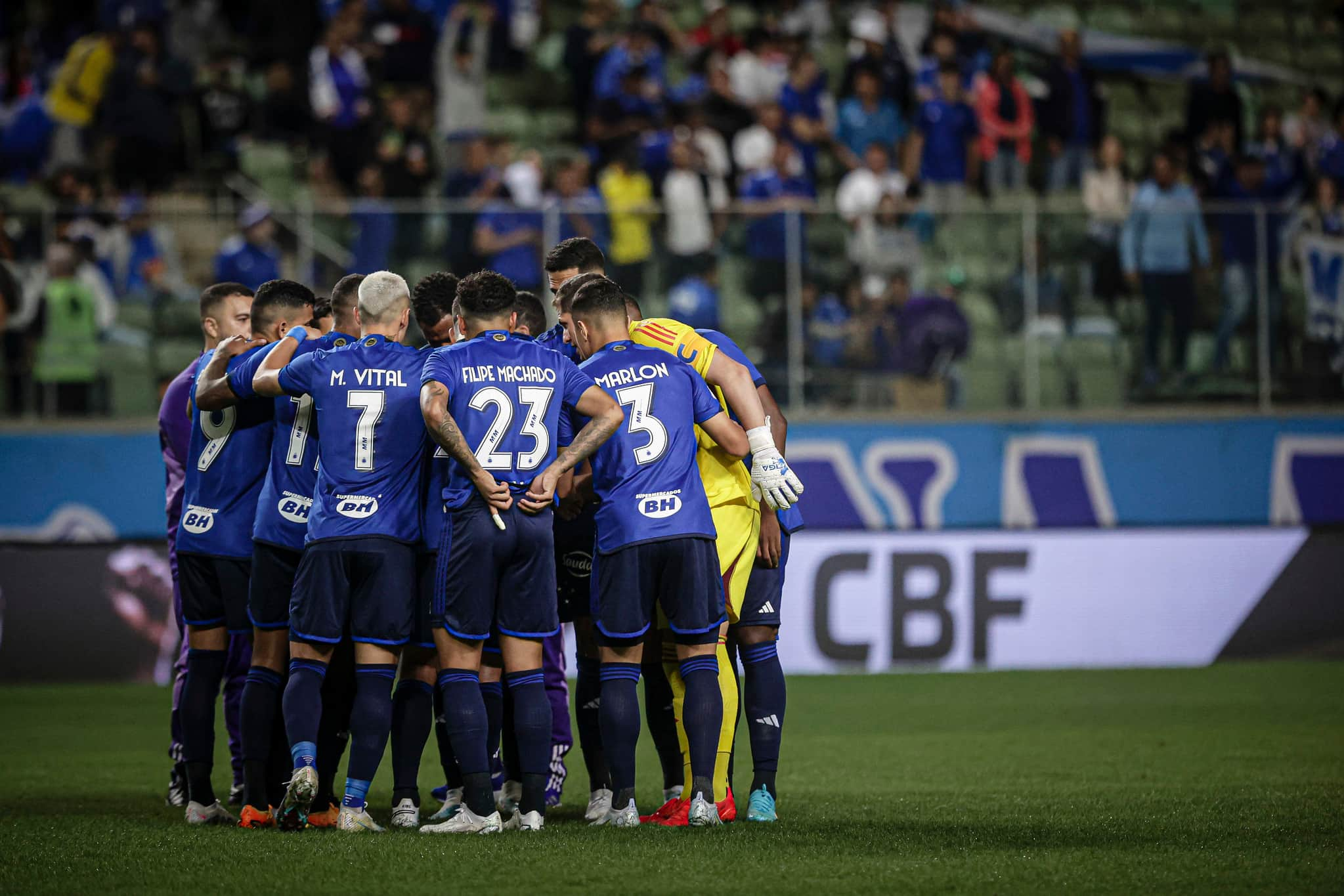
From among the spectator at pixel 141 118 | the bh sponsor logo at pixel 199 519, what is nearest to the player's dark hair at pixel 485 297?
the bh sponsor logo at pixel 199 519

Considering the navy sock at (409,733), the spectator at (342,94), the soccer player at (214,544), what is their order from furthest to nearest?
the spectator at (342,94)
the soccer player at (214,544)
the navy sock at (409,733)

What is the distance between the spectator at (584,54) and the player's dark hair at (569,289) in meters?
10.5

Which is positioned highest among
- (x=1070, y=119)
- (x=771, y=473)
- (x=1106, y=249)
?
(x=1070, y=119)

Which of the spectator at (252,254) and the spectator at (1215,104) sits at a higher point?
the spectator at (1215,104)

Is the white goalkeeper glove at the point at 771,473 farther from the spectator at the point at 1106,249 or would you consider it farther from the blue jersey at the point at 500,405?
the spectator at the point at 1106,249

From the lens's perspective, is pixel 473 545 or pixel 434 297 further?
pixel 434 297

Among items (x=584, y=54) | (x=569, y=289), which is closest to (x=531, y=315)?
(x=569, y=289)

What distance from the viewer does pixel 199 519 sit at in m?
7.36

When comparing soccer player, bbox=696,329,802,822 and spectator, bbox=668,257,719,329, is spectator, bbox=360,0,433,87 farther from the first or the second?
soccer player, bbox=696,329,802,822

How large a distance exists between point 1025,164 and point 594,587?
35.9 ft

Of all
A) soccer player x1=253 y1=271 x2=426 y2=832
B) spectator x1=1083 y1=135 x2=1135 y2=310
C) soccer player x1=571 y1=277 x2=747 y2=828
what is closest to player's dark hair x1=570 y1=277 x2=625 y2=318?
soccer player x1=571 y1=277 x2=747 y2=828

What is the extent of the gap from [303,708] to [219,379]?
1.50 metres

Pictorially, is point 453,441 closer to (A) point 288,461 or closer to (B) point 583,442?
(B) point 583,442

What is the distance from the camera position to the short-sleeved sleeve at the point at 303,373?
678 centimetres
